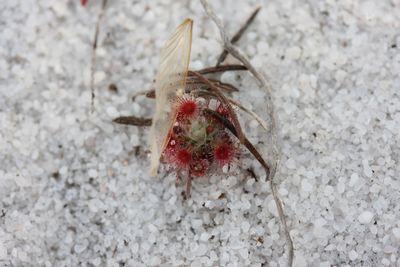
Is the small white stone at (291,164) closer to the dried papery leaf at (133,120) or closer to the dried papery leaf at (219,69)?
the dried papery leaf at (219,69)

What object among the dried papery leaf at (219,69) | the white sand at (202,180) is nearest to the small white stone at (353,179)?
the white sand at (202,180)

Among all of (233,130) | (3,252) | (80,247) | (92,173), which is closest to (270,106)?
(233,130)

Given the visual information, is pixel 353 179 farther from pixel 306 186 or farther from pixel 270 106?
pixel 270 106

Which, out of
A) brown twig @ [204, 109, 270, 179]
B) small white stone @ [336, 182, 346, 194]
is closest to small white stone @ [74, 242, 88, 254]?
brown twig @ [204, 109, 270, 179]

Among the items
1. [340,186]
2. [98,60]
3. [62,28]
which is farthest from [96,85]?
[340,186]

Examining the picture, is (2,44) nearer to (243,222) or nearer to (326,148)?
(243,222)

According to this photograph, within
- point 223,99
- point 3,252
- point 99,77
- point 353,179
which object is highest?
point 99,77
